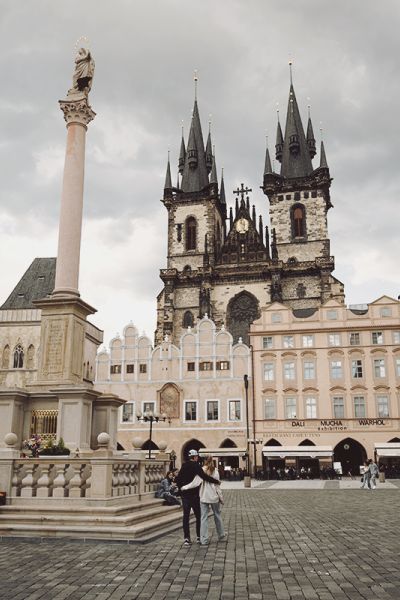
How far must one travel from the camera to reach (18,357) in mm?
53000

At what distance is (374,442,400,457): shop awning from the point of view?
128 feet

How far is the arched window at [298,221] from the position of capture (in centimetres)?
6336

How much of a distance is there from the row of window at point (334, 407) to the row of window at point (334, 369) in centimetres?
156

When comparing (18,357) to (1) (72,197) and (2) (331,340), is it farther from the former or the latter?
(1) (72,197)

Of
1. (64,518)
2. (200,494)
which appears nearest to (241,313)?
(200,494)

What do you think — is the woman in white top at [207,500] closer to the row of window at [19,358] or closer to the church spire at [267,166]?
the row of window at [19,358]

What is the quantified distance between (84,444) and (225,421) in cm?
3029

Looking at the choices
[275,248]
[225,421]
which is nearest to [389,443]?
[225,421]

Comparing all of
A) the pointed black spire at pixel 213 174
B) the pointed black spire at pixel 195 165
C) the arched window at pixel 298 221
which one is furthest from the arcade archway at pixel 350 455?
the pointed black spire at pixel 213 174

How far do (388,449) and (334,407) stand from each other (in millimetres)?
5009

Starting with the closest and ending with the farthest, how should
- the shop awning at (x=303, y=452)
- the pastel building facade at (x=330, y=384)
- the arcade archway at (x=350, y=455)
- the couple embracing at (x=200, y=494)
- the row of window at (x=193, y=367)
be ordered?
1. the couple embracing at (x=200, y=494)
2. the shop awning at (x=303, y=452)
3. the pastel building facade at (x=330, y=384)
4. the arcade archway at (x=350, y=455)
5. the row of window at (x=193, y=367)

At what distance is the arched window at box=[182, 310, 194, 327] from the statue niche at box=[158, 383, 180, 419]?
1562 centimetres

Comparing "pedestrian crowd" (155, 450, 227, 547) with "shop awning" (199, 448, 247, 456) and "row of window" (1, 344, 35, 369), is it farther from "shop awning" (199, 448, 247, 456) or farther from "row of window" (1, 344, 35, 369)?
"row of window" (1, 344, 35, 369)

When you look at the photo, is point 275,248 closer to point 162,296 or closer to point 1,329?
point 162,296
